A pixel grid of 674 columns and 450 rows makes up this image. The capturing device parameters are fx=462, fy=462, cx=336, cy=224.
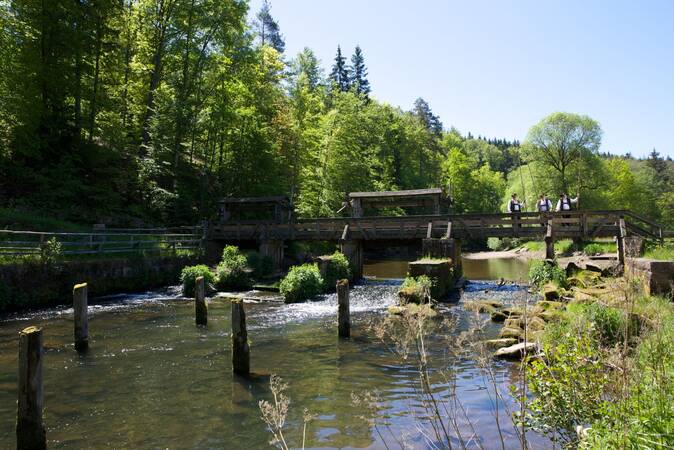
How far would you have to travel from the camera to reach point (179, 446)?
6.39m

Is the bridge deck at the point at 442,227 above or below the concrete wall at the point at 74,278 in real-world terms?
above

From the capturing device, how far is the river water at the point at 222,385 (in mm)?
6648

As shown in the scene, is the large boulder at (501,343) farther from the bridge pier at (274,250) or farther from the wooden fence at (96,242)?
the bridge pier at (274,250)

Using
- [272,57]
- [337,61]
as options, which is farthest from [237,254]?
[337,61]

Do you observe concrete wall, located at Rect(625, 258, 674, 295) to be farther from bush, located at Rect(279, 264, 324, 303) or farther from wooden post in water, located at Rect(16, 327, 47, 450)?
bush, located at Rect(279, 264, 324, 303)

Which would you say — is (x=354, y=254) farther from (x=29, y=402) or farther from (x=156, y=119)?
(x=29, y=402)

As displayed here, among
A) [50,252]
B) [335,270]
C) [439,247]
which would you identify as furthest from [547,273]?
[50,252]

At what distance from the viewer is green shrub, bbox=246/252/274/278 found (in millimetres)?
23605

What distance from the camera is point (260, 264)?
24.2m

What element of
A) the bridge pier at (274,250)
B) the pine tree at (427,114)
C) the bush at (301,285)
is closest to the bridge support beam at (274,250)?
the bridge pier at (274,250)

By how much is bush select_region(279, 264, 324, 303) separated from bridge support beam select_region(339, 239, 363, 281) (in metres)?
4.29

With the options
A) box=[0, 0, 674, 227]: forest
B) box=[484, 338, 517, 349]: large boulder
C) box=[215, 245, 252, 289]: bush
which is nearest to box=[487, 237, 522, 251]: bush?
box=[0, 0, 674, 227]: forest

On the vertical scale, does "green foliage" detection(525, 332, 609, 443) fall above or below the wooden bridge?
below

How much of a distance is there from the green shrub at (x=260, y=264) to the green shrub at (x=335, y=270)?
4.03 metres
